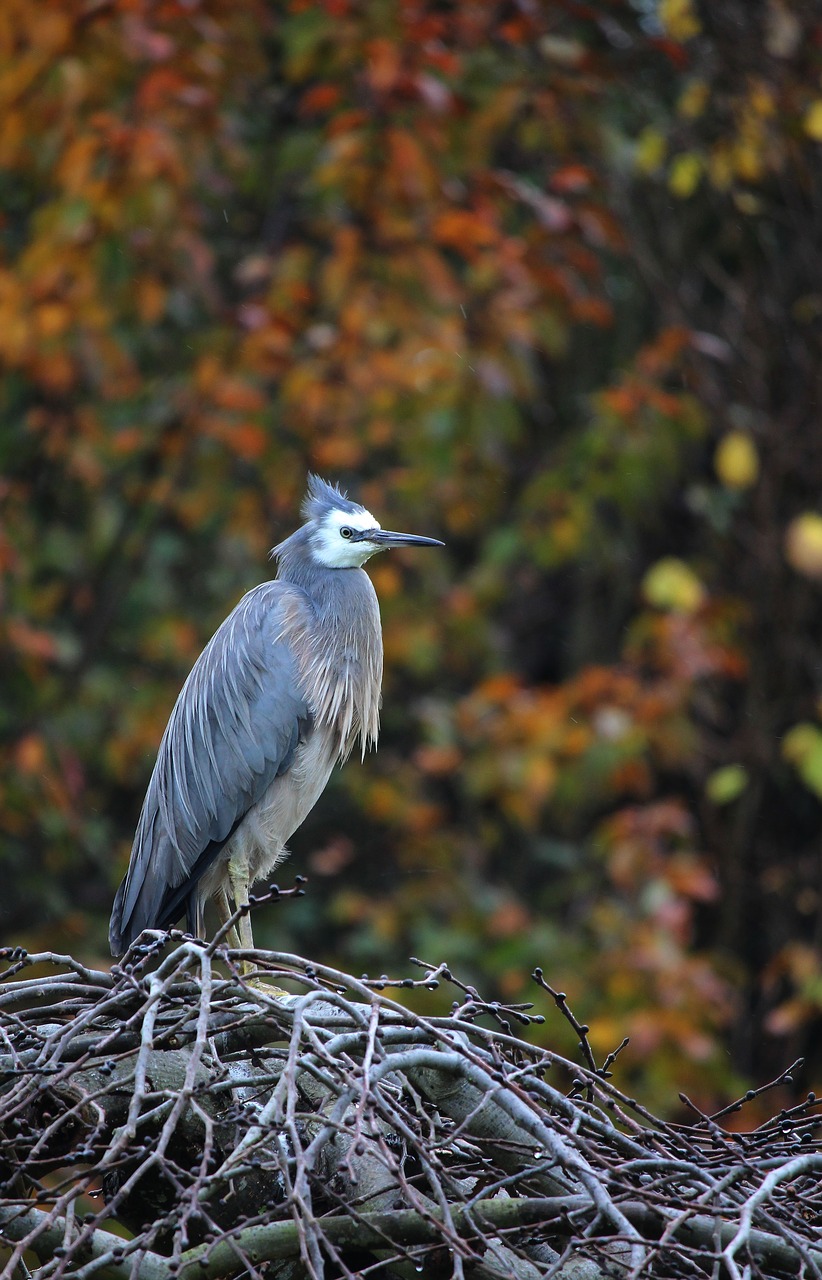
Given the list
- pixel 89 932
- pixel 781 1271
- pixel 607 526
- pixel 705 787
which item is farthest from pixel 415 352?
pixel 781 1271

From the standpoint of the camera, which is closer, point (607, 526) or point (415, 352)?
point (415, 352)

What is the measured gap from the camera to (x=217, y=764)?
3.77m

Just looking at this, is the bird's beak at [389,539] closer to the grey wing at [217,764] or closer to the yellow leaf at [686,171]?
the grey wing at [217,764]

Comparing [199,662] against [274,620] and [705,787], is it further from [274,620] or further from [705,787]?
[705,787]

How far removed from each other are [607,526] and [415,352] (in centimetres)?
146

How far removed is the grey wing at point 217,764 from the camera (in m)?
3.72

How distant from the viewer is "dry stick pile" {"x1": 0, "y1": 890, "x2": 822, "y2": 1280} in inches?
59.3

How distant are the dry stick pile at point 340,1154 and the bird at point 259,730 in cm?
170

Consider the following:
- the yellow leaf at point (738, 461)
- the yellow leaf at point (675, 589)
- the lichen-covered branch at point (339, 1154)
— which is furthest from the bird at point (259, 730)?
the yellow leaf at point (738, 461)

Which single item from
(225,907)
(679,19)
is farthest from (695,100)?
(225,907)

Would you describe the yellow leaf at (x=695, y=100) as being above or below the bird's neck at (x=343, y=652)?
above

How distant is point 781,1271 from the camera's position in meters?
1.75

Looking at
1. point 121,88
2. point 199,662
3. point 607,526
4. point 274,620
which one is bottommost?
point 607,526

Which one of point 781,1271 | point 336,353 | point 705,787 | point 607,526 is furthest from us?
point 607,526
